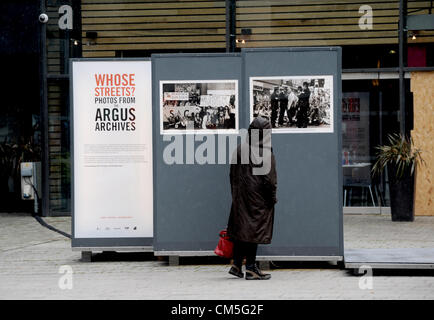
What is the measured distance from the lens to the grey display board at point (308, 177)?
9.07m

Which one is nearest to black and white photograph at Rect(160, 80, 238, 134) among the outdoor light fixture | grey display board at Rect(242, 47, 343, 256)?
grey display board at Rect(242, 47, 343, 256)

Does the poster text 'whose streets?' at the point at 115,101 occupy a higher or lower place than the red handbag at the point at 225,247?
higher

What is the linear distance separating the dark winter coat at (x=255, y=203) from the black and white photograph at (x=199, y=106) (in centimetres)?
80

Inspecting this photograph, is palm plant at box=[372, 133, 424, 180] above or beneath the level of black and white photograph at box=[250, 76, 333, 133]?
beneath

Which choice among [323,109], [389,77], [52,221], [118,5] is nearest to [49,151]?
[52,221]

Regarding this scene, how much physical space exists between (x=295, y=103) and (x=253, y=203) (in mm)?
1368

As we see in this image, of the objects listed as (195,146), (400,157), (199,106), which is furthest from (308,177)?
(400,157)

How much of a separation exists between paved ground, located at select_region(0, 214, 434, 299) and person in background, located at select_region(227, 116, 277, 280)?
0.34m

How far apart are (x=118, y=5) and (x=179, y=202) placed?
7191 mm

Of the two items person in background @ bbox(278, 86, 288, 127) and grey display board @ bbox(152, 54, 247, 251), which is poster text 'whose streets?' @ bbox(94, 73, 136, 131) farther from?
person in background @ bbox(278, 86, 288, 127)

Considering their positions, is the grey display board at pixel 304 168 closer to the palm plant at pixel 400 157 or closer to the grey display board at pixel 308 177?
the grey display board at pixel 308 177

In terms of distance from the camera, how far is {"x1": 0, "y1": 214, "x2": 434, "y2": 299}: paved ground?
7645 mm

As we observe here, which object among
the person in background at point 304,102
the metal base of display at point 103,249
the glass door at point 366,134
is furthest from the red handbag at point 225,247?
the glass door at point 366,134

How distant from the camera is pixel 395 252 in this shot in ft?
30.7
